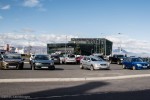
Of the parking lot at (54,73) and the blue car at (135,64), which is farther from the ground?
the blue car at (135,64)

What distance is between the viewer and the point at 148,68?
126ft

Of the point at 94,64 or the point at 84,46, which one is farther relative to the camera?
the point at 84,46

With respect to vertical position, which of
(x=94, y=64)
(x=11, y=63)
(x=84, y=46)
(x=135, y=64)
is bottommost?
(x=135, y=64)

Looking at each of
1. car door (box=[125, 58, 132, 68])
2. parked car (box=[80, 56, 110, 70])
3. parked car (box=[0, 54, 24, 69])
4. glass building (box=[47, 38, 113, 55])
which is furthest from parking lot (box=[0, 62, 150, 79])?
glass building (box=[47, 38, 113, 55])

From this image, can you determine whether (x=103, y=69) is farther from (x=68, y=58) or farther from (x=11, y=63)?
(x=68, y=58)

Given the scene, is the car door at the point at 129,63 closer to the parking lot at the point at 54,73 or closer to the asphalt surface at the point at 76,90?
the parking lot at the point at 54,73

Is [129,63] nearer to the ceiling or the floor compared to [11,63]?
nearer to the floor

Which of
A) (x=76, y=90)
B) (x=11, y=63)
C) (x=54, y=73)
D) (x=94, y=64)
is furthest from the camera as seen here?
(x=94, y=64)

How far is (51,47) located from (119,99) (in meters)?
170

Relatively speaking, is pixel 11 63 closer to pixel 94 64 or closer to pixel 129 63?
pixel 94 64

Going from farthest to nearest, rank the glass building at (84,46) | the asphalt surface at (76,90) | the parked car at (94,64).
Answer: the glass building at (84,46) < the parked car at (94,64) < the asphalt surface at (76,90)

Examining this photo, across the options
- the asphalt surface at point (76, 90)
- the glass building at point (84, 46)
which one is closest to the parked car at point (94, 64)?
the asphalt surface at point (76, 90)

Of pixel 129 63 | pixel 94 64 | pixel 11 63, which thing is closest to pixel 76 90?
pixel 11 63

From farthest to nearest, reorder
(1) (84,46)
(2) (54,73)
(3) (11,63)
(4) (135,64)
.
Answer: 1. (1) (84,46)
2. (4) (135,64)
3. (3) (11,63)
4. (2) (54,73)
